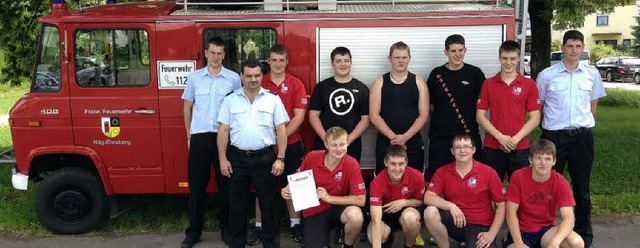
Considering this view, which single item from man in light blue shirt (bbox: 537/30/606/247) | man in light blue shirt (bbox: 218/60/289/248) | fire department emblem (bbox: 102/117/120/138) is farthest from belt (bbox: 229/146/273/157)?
man in light blue shirt (bbox: 537/30/606/247)

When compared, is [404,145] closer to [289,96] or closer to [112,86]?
[289,96]

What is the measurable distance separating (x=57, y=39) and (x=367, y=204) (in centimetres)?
331

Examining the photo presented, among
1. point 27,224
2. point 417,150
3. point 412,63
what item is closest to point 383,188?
point 417,150

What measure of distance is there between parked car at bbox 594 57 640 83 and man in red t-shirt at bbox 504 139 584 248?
27.4 metres

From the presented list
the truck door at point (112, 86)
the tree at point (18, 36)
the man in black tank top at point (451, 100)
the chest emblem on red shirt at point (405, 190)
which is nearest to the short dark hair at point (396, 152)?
the chest emblem on red shirt at point (405, 190)

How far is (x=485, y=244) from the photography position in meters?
4.51

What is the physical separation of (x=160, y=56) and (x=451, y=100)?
2717 mm

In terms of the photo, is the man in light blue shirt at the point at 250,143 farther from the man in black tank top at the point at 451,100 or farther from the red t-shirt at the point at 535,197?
the red t-shirt at the point at 535,197

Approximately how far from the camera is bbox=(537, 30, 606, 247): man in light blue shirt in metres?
5.00

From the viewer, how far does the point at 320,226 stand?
487 cm

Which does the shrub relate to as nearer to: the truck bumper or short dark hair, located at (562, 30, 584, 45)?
short dark hair, located at (562, 30, 584, 45)

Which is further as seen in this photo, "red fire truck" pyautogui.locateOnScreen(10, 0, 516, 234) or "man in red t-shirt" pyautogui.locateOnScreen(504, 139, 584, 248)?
"red fire truck" pyautogui.locateOnScreen(10, 0, 516, 234)

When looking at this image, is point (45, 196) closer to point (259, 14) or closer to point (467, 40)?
point (259, 14)

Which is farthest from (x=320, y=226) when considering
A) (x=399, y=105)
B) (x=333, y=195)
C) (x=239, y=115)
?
(x=399, y=105)
